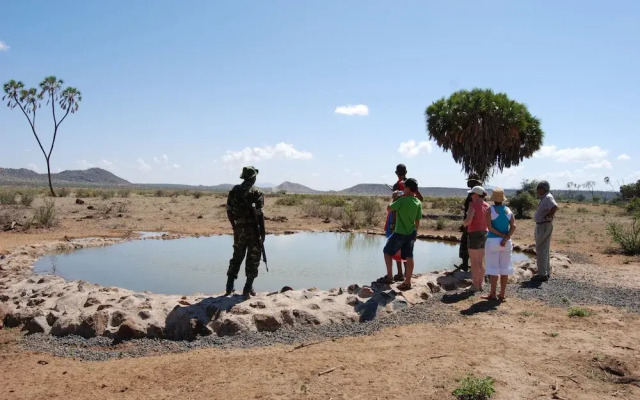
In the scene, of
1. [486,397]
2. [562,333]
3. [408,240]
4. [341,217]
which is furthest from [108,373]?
[341,217]

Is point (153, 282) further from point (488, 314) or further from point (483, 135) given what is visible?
point (483, 135)

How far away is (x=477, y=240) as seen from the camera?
7000 mm

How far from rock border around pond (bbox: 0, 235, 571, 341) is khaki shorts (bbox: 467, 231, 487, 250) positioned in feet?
2.96

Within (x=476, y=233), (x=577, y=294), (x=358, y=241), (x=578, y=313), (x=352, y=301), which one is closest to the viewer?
(x=578, y=313)

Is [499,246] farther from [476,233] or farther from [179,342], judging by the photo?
[179,342]

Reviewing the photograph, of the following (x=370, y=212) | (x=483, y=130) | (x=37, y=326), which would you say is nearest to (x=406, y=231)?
(x=37, y=326)

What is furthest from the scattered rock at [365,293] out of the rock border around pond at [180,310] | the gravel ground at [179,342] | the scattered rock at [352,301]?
the gravel ground at [179,342]

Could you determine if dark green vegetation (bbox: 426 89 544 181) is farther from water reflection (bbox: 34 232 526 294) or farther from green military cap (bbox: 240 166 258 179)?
green military cap (bbox: 240 166 258 179)

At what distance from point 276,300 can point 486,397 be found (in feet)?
10.0

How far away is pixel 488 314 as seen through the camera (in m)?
6.02

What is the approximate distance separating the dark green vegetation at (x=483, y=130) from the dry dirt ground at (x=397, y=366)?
19949mm

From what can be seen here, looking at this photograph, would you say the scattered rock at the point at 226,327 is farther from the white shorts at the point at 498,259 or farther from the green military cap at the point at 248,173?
the white shorts at the point at 498,259

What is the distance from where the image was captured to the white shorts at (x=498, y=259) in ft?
21.5

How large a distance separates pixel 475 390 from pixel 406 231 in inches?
128
